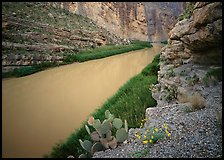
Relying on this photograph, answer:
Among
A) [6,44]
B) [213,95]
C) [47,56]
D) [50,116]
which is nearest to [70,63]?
[47,56]

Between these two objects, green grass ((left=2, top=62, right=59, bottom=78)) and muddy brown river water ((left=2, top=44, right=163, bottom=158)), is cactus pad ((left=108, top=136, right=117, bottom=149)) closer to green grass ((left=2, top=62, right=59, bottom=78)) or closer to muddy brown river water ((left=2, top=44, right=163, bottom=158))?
muddy brown river water ((left=2, top=44, right=163, bottom=158))

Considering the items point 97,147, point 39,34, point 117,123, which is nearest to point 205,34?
point 117,123

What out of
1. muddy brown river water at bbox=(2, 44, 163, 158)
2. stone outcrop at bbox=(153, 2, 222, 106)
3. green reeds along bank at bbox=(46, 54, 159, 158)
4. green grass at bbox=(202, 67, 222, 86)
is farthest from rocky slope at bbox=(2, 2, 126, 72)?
green grass at bbox=(202, 67, 222, 86)

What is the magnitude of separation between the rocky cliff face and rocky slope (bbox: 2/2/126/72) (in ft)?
16.4

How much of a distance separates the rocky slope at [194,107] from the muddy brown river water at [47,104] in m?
2.52

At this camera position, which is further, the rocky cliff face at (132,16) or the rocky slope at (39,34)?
the rocky cliff face at (132,16)

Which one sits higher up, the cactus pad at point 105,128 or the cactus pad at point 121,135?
the cactus pad at point 105,128

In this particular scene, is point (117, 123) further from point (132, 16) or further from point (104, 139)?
point (132, 16)

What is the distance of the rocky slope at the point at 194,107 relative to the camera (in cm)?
346

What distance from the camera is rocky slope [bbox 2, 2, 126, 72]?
15.9 metres

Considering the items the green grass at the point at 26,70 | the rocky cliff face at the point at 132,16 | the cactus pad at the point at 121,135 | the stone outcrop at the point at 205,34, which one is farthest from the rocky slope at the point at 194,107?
the rocky cliff face at the point at 132,16

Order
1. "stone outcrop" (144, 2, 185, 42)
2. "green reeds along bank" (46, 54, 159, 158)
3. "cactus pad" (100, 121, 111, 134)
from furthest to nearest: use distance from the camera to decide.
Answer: "stone outcrop" (144, 2, 185, 42) < "green reeds along bank" (46, 54, 159, 158) < "cactus pad" (100, 121, 111, 134)

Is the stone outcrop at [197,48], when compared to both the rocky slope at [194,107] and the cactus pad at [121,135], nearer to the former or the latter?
the rocky slope at [194,107]

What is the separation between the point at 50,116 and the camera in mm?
7527
